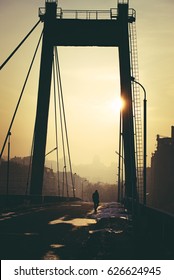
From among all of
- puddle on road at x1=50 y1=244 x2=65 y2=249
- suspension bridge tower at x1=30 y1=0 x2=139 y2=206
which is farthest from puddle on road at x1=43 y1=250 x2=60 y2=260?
suspension bridge tower at x1=30 y1=0 x2=139 y2=206

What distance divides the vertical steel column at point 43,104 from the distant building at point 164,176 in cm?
4210

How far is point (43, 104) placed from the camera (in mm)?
38562

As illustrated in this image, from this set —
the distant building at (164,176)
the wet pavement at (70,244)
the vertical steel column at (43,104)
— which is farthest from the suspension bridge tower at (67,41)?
the distant building at (164,176)

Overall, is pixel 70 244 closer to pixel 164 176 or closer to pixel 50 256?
pixel 50 256

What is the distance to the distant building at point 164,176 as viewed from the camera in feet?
274

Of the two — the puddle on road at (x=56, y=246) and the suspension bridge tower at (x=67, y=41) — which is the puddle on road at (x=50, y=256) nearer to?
the puddle on road at (x=56, y=246)

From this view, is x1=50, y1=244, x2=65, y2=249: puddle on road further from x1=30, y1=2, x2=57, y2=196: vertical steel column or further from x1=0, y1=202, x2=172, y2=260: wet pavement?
x1=30, y1=2, x2=57, y2=196: vertical steel column

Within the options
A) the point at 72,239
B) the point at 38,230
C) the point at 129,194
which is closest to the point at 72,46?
the point at 129,194

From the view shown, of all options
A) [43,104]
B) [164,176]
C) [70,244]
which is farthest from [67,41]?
[164,176]

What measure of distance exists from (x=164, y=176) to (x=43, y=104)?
174 feet

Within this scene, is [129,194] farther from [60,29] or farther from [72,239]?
[72,239]
